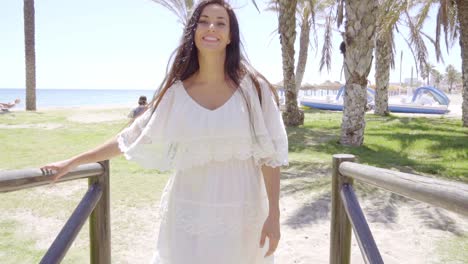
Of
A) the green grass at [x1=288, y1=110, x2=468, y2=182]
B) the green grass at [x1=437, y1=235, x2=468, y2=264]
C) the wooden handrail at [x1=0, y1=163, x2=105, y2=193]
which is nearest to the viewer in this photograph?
the wooden handrail at [x1=0, y1=163, x2=105, y2=193]

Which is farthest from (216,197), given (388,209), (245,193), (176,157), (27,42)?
(27,42)

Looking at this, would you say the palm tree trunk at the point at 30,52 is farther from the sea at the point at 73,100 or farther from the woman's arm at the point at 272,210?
the woman's arm at the point at 272,210

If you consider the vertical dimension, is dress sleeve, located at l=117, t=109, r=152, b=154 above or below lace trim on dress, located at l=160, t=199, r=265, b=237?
above

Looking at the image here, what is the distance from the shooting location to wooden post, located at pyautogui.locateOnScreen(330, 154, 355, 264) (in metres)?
2.50

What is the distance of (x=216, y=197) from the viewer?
174 centimetres

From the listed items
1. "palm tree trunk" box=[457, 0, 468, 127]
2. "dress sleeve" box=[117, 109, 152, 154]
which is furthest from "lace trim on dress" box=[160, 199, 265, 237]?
"palm tree trunk" box=[457, 0, 468, 127]

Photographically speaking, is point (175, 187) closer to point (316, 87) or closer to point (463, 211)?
point (463, 211)

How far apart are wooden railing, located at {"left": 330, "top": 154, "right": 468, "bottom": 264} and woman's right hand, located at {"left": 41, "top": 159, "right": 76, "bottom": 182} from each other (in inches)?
55.0

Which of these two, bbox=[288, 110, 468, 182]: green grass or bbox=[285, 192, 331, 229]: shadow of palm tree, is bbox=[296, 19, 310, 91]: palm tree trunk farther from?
bbox=[285, 192, 331, 229]: shadow of palm tree

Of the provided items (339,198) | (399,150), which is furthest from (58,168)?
(399,150)

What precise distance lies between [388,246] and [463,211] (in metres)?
2.93

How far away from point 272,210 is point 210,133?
42 centimetres

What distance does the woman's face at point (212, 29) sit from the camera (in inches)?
70.9

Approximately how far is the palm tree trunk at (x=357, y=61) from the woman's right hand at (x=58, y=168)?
26.4 ft
